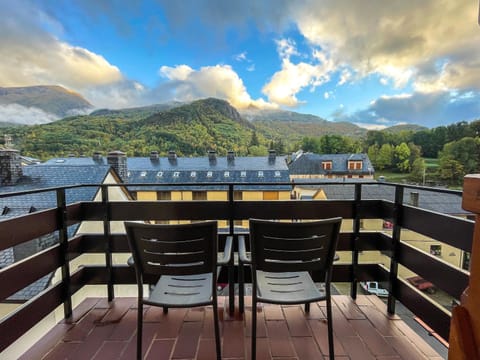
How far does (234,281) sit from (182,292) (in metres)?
0.60

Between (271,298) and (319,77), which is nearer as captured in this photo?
(271,298)

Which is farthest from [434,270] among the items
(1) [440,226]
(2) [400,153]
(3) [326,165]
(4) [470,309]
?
(3) [326,165]

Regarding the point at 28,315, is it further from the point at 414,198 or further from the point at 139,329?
the point at 414,198

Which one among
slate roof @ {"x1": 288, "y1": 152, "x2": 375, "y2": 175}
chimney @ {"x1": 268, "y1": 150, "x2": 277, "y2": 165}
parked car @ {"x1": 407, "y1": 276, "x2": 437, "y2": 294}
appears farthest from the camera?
slate roof @ {"x1": 288, "y1": 152, "x2": 375, "y2": 175}

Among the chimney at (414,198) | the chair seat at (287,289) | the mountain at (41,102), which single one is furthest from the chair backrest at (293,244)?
the mountain at (41,102)

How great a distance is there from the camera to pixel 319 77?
1672 cm

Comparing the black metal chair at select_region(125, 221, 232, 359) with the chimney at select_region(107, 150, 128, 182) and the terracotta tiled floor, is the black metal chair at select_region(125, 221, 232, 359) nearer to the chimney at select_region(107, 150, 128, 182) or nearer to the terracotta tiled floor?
the terracotta tiled floor

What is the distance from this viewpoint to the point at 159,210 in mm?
1987

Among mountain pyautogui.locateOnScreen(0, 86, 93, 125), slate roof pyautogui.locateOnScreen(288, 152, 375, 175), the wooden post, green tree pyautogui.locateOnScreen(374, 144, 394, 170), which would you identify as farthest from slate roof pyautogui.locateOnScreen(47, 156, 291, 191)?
the wooden post

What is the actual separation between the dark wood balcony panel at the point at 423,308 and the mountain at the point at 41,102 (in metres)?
11.8

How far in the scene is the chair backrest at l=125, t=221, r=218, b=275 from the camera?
4.03 ft

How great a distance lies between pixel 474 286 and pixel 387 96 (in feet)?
63.4

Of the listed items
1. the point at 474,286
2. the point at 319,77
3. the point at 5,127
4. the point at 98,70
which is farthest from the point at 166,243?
the point at 319,77

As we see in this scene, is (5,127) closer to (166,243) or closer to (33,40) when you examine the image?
(33,40)
